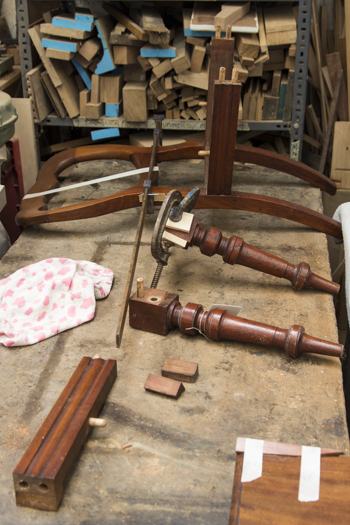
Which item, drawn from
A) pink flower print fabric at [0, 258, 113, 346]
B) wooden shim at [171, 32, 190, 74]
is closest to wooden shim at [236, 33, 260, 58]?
wooden shim at [171, 32, 190, 74]

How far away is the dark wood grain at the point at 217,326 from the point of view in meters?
1.73

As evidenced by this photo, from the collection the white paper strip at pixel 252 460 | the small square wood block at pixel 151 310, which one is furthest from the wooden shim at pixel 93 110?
the white paper strip at pixel 252 460

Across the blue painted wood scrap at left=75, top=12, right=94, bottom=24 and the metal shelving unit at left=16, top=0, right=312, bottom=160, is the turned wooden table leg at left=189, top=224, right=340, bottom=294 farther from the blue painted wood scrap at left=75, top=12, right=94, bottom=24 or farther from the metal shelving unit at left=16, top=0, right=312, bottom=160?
the blue painted wood scrap at left=75, top=12, right=94, bottom=24

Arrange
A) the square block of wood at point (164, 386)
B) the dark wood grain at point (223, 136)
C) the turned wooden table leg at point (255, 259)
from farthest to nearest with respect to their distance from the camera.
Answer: the dark wood grain at point (223, 136), the turned wooden table leg at point (255, 259), the square block of wood at point (164, 386)

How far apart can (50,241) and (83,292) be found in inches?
25.0

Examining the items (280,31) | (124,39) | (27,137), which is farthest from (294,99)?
(27,137)

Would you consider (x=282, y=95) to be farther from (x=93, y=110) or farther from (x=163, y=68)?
(x=93, y=110)

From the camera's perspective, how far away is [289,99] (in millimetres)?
3363

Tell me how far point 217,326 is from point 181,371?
220 millimetres

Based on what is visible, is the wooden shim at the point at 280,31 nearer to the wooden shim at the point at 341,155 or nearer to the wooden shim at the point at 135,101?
the wooden shim at the point at 341,155

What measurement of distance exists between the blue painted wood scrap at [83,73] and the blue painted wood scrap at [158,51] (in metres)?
0.47

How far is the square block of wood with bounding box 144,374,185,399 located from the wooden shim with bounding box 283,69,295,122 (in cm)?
235

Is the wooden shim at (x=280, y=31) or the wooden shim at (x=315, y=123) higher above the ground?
the wooden shim at (x=280, y=31)

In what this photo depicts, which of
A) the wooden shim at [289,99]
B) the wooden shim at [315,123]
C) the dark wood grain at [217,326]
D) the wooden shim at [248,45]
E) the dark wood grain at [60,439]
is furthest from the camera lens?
the wooden shim at [315,123]
